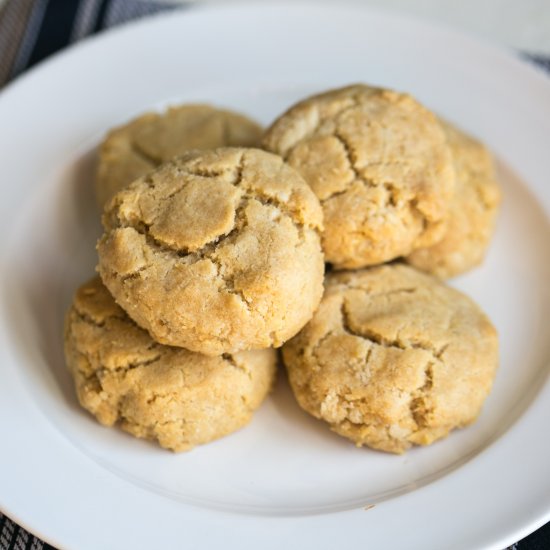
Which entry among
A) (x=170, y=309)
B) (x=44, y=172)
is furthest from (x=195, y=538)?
(x=44, y=172)

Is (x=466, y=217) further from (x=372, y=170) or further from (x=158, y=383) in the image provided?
(x=158, y=383)

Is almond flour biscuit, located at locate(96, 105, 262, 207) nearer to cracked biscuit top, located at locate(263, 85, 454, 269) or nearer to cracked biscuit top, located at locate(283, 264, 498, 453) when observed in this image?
cracked biscuit top, located at locate(263, 85, 454, 269)

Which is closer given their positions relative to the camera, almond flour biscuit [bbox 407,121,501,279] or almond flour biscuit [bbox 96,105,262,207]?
almond flour biscuit [bbox 407,121,501,279]

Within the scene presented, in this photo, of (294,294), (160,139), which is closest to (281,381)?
(294,294)

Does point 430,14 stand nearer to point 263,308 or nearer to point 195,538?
point 263,308

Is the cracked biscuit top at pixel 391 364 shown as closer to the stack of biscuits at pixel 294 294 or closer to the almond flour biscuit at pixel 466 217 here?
the stack of biscuits at pixel 294 294

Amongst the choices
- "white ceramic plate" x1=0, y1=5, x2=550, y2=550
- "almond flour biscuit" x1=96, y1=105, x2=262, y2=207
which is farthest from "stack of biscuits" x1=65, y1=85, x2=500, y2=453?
"almond flour biscuit" x1=96, y1=105, x2=262, y2=207

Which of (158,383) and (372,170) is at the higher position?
(372,170)
